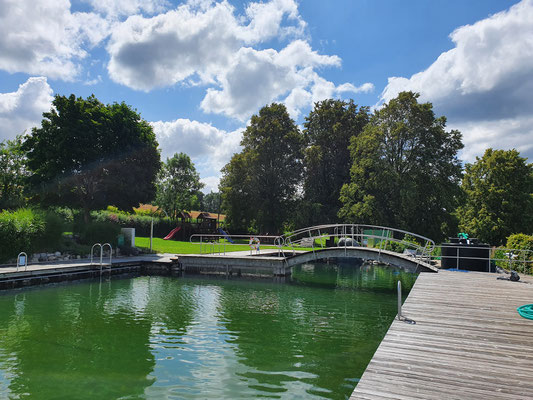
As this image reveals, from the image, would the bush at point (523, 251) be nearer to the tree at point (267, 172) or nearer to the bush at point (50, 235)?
the bush at point (50, 235)

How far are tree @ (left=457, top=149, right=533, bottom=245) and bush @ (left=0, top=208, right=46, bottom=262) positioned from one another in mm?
35309

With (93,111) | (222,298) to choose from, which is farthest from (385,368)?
(93,111)

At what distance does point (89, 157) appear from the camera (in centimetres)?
2947

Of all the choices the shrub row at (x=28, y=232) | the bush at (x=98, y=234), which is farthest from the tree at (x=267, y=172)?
the shrub row at (x=28, y=232)

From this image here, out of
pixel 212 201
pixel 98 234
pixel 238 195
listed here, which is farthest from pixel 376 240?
pixel 212 201

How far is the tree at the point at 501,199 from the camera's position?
113ft

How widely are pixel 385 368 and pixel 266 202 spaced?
41.7 meters

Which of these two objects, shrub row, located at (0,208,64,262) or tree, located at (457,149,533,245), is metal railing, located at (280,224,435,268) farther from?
shrub row, located at (0,208,64,262)

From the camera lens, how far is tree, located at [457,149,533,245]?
34438 mm

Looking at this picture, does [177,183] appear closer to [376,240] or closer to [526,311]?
[376,240]

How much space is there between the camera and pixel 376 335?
10703 millimetres

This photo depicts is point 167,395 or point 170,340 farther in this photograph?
point 170,340

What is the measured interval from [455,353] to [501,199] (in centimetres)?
3534

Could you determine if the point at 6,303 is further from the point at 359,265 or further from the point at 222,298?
the point at 359,265
